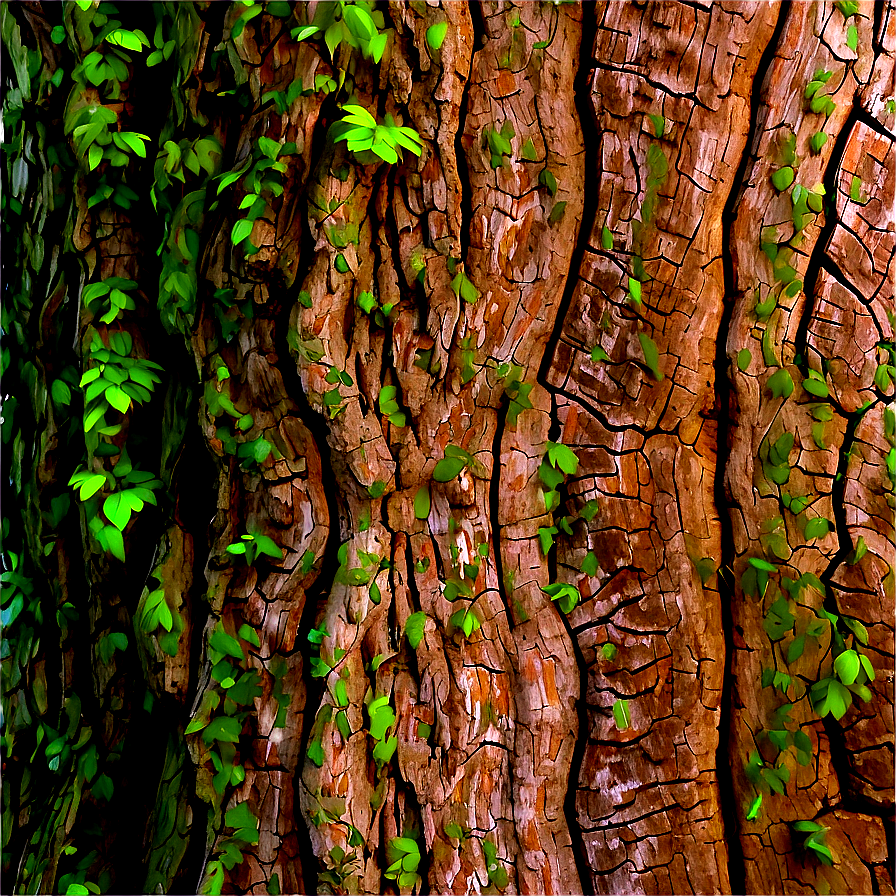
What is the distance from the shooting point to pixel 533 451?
4.51 feet

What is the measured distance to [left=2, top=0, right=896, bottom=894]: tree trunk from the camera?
1.30m

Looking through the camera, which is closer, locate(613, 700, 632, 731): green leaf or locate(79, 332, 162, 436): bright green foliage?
locate(613, 700, 632, 731): green leaf

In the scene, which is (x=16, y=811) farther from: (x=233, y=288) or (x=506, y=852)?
(x=233, y=288)

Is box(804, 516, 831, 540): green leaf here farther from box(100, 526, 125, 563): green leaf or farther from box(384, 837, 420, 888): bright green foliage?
box(100, 526, 125, 563): green leaf

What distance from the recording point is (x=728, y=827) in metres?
1.31

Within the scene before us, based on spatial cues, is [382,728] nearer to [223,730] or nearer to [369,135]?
[223,730]

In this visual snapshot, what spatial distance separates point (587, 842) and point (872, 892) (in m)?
0.52

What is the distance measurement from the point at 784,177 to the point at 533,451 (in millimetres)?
722

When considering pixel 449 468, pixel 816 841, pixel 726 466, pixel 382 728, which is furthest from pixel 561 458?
Result: pixel 816 841

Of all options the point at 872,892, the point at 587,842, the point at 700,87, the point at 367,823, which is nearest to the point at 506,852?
the point at 587,842

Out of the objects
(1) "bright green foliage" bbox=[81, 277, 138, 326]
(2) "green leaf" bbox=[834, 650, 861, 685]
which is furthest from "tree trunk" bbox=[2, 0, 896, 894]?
(1) "bright green foliage" bbox=[81, 277, 138, 326]

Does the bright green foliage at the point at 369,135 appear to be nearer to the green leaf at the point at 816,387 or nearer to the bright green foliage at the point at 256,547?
the bright green foliage at the point at 256,547

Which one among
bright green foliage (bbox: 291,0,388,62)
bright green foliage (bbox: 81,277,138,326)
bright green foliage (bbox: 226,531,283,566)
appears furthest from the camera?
bright green foliage (bbox: 81,277,138,326)

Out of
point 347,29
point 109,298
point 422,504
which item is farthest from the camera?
point 109,298
